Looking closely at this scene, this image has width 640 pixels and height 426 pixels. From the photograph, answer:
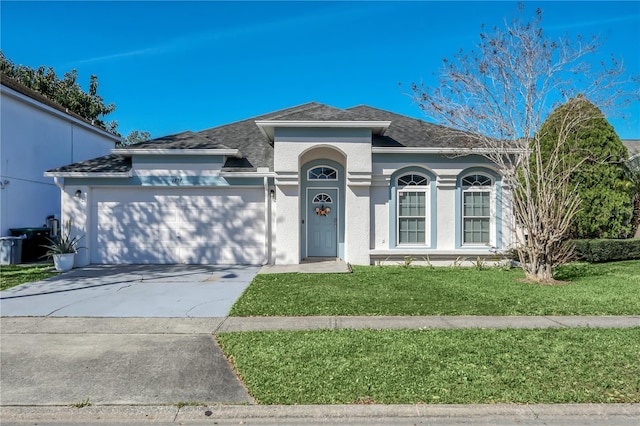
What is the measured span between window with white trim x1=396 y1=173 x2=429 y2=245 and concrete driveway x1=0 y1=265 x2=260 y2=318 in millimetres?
4921

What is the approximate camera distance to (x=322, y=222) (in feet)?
44.0

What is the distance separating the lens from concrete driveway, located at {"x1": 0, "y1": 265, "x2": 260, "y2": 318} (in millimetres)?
7230

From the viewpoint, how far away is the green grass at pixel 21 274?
9.80 m

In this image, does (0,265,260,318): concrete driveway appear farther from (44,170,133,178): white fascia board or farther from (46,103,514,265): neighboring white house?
(44,170,133,178): white fascia board

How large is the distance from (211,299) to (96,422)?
4.53 metres

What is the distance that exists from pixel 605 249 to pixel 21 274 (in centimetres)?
1794

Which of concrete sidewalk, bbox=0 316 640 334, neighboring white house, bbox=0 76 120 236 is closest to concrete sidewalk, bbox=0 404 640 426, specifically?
concrete sidewalk, bbox=0 316 640 334

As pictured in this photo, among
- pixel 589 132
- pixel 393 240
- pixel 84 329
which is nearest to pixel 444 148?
pixel 393 240

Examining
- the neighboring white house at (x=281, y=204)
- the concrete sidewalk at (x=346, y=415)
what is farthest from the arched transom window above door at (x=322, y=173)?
the concrete sidewalk at (x=346, y=415)

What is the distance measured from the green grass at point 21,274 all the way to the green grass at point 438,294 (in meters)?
5.89

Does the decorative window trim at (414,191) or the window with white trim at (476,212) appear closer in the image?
the decorative window trim at (414,191)

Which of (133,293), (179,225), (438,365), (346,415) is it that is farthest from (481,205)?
(346,415)

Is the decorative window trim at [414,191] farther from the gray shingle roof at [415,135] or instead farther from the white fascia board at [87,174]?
the white fascia board at [87,174]

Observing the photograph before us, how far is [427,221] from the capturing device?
12969 millimetres
